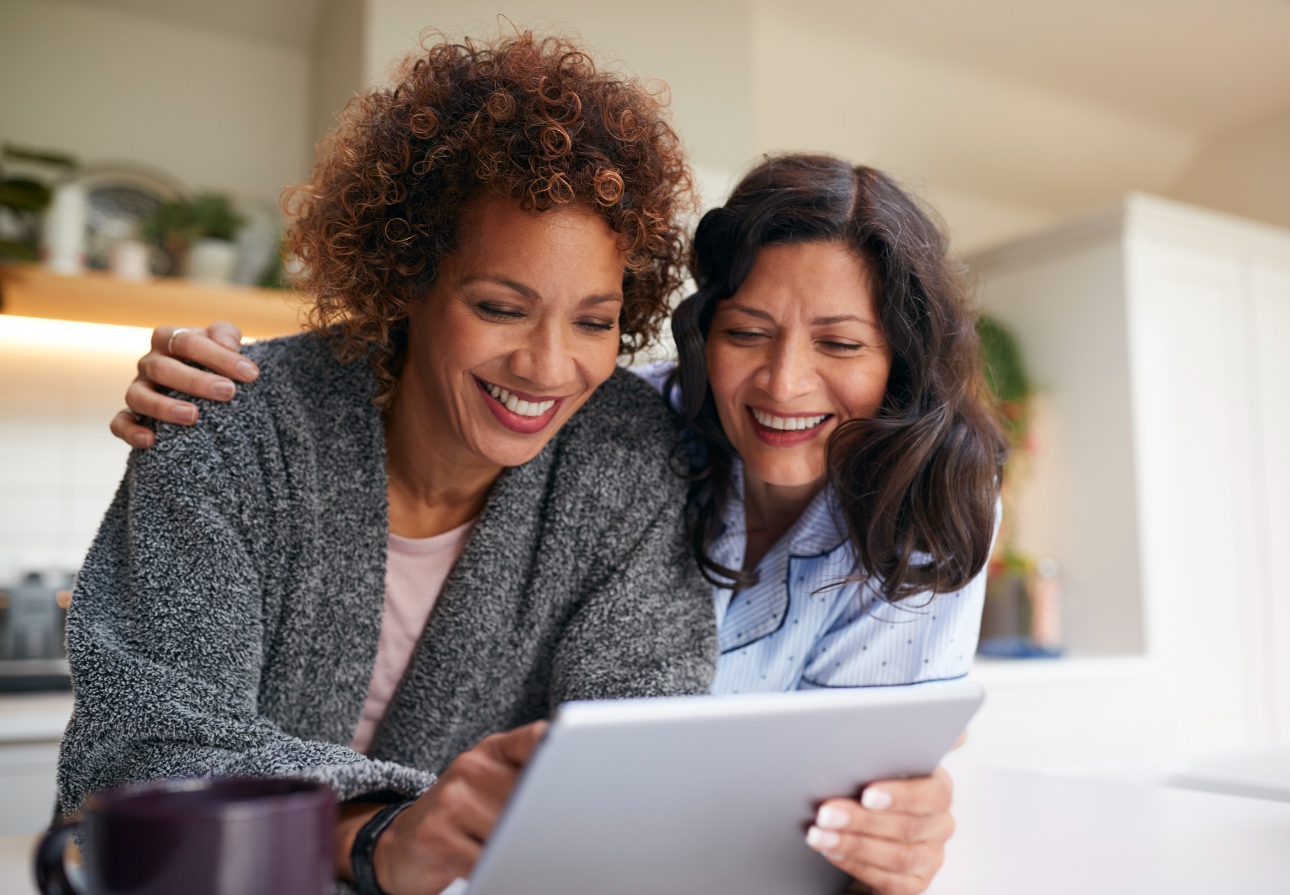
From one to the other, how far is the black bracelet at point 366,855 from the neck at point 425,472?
495 millimetres

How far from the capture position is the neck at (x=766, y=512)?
128 centimetres

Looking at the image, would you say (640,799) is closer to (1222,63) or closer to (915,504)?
(915,504)

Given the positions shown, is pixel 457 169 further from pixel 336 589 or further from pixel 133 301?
pixel 133 301

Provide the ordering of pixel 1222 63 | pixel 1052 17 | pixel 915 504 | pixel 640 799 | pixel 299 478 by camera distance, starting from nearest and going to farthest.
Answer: pixel 640 799
pixel 299 478
pixel 915 504
pixel 1052 17
pixel 1222 63

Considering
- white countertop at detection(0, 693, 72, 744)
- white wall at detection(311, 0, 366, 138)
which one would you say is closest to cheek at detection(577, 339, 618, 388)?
white countertop at detection(0, 693, 72, 744)

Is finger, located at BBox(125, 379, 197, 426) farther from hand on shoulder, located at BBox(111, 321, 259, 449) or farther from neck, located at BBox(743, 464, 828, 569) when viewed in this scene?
neck, located at BBox(743, 464, 828, 569)

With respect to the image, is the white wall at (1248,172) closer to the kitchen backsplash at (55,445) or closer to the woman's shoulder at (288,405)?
the kitchen backsplash at (55,445)

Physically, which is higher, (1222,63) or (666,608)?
(1222,63)

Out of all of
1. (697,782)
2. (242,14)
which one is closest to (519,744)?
(697,782)

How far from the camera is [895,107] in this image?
3555mm

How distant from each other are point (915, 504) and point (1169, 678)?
2.47m

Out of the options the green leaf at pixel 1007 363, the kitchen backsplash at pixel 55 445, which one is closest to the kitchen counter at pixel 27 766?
the kitchen backsplash at pixel 55 445

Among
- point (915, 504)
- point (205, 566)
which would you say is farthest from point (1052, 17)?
point (205, 566)

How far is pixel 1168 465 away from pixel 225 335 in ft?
9.74
